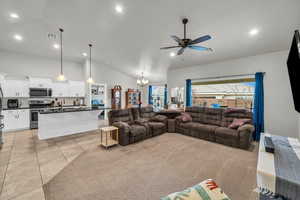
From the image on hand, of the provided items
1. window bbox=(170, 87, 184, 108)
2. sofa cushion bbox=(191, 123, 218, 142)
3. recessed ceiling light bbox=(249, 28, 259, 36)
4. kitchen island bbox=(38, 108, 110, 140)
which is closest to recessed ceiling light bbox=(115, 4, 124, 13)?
recessed ceiling light bbox=(249, 28, 259, 36)

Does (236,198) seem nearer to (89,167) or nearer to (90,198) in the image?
(90,198)

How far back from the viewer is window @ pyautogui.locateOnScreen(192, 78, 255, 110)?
4691 mm

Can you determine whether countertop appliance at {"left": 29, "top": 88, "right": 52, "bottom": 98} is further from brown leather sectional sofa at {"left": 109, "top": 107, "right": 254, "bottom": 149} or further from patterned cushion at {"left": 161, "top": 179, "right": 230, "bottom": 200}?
patterned cushion at {"left": 161, "top": 179, "right": 230, "bottom": 200}

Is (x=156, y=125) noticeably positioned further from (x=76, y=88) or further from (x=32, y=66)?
(x=32, y=66)

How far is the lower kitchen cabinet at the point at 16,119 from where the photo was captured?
4656 millimetres

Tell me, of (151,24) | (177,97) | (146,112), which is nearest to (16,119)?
(146,112)

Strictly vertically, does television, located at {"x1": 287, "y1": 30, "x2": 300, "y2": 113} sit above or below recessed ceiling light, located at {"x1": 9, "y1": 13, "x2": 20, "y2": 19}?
below

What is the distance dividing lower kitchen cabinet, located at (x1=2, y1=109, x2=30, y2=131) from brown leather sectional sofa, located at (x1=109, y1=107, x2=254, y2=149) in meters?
3.72

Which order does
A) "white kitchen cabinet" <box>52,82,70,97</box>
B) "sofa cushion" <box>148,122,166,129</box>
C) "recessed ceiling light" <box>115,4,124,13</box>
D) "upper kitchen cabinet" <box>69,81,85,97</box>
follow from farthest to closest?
"upper kitchen cabinet" <box>69,81,85,97</box> → "white kitchen cabinet" <box>52,82,70,97</box> → "sofa cushion" <box>148,122,166,129</box> → "recessed ceiling light" <box>115,4,124,13</box>

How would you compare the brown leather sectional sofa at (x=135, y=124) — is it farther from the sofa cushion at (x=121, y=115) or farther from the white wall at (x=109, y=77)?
the white wall at (x=109, y=77)

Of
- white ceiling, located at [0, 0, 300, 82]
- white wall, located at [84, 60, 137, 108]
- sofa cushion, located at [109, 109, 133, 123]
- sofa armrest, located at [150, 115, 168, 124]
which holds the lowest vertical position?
sofa armrest, located at [150, 115, 168, 124]

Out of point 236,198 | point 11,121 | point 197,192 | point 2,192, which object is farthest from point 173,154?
point 11,121

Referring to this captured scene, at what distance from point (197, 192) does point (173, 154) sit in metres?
2.19

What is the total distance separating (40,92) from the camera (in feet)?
17.5
